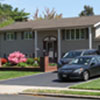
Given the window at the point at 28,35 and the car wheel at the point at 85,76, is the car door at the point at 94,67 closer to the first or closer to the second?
the car wheel at the point at 85,76

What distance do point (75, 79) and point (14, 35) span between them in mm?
21383

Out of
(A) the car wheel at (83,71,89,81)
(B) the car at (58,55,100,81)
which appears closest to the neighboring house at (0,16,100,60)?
(B) the car at (58,55,100,81)

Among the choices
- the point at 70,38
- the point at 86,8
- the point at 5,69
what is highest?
the point at 86,8

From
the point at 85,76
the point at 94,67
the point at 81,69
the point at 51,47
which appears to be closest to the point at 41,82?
the point at 81,69

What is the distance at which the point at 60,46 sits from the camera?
33000 mm

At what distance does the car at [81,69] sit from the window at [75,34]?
518 inches

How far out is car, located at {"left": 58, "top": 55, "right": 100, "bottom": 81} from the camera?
57.5 feet

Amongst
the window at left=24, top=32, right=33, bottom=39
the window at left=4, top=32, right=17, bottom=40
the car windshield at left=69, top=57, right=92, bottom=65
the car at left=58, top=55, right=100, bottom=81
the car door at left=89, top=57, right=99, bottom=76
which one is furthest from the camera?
the window at left=4, top=32, right=17, bottom=40

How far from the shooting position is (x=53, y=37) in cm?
3481

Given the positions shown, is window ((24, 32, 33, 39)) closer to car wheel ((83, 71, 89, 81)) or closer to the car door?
the car door

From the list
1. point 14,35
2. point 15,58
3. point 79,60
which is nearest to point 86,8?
point 14,35

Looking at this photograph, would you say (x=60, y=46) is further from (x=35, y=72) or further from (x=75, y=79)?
(x=75, y=79)

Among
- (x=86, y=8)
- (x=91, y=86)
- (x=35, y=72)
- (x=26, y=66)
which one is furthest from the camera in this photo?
(x=86, y=8)

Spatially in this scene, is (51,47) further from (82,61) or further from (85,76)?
(85,76)
